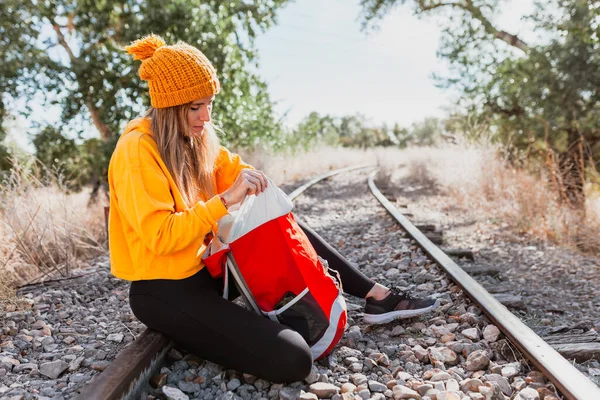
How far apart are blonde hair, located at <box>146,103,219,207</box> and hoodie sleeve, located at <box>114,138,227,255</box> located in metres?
0.13

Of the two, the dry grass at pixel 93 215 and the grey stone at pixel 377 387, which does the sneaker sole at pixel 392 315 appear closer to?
the grey stone at pixel 377 387

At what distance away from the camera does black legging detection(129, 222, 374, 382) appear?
7.04 ft

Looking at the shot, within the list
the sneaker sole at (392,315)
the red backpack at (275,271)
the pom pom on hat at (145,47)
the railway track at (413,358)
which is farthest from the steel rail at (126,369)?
the pom pom on hat at (145,47)

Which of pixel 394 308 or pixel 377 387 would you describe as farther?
pixel 394 308

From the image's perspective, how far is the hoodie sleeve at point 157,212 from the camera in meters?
2.13

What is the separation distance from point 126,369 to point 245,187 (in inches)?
36.4

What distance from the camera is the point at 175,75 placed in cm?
227

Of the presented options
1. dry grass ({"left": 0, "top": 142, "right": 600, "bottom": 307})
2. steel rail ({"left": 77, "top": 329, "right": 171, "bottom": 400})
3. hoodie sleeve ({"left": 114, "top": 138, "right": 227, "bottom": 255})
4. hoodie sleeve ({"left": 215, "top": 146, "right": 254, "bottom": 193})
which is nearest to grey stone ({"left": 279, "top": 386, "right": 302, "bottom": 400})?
steel rail ({"left": 77, "top": 329, "right": 171, "bottom": 400})

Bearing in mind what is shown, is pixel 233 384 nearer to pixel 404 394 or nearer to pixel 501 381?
pixel 404 394

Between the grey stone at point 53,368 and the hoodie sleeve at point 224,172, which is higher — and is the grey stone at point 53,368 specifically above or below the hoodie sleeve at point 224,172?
below

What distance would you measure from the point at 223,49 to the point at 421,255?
26.9ft

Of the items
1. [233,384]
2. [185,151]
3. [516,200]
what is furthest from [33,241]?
[516,200]

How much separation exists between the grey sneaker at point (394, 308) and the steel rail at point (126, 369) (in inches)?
43.8

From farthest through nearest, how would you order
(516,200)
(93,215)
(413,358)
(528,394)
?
1. (93,215)
2. (516,200)
3. (413,358)
4. (528,394)
